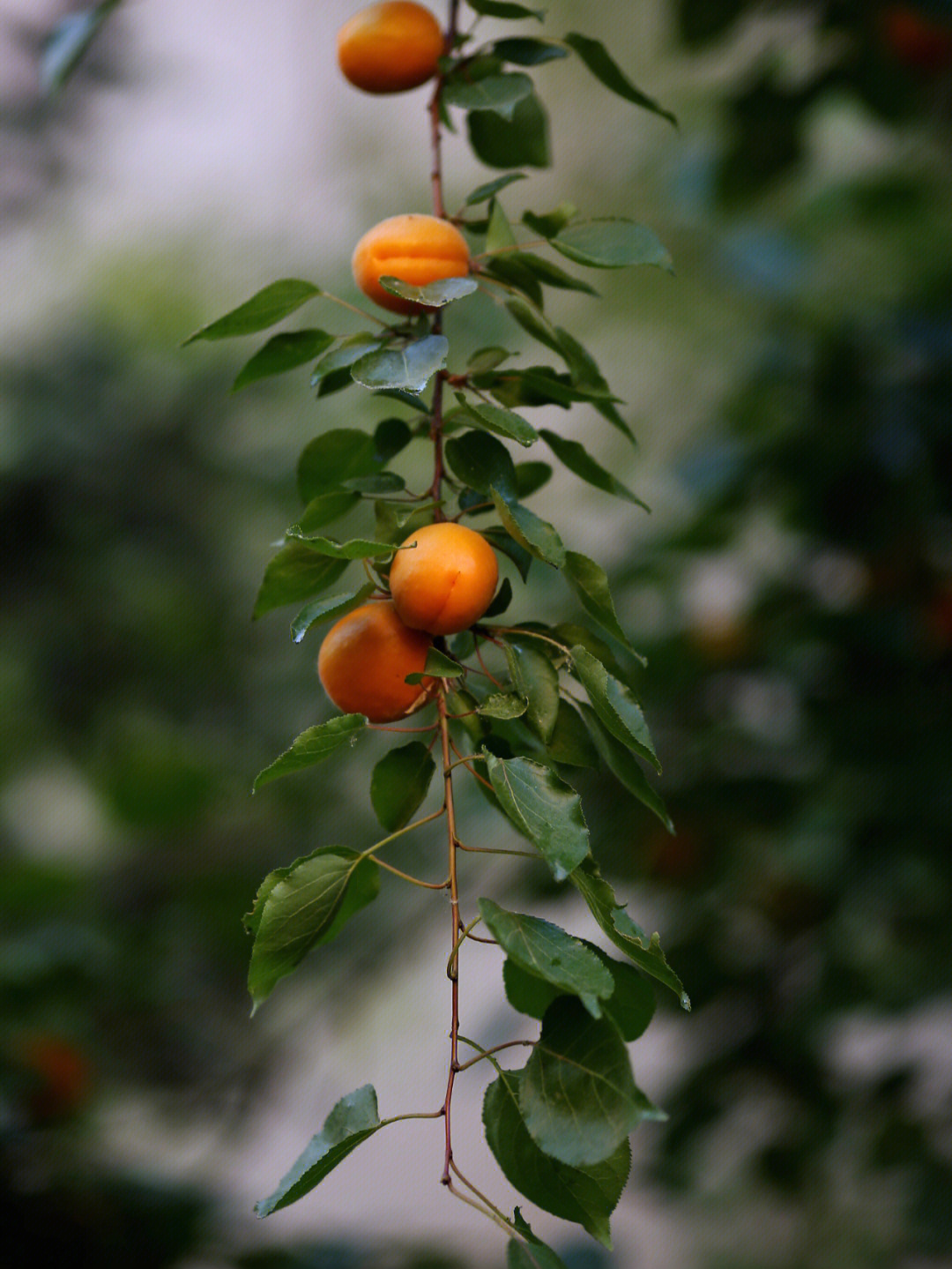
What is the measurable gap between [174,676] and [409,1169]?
1.16 m

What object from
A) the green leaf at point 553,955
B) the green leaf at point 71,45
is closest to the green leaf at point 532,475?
the green leaf at point 553,955

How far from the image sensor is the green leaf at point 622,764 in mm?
385

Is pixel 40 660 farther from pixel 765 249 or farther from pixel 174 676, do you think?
pixel 765 249

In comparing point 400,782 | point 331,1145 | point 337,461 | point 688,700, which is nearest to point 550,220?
point 337,461

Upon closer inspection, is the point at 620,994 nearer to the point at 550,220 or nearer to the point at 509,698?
the point at 509,698

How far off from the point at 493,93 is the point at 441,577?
0.24m

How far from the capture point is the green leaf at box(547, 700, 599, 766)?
1.32 ft

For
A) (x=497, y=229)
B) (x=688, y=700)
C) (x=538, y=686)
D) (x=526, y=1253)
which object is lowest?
(x=688, y=700)

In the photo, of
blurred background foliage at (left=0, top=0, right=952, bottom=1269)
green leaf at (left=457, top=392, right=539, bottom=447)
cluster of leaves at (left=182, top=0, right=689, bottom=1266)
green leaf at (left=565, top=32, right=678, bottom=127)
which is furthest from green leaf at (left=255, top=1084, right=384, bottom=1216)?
blurred background foliage at (left=0, top=0, right=952, bottom=1269)

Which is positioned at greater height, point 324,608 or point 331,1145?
point 324,608

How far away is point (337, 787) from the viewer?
1.46 metres

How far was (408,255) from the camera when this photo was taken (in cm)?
43

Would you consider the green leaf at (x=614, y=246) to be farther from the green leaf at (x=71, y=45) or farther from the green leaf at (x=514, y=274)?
the green leaf at (x=71, y=45)

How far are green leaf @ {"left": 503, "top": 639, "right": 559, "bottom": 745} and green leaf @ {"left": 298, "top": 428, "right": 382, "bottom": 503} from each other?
125mm
